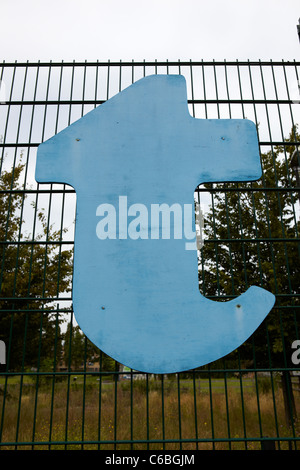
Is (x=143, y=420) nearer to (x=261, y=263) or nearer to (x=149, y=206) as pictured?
(x=261, y=263)

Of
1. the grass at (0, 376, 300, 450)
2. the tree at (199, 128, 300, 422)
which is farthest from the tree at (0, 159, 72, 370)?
the tree at (199, 128, 300, 422)

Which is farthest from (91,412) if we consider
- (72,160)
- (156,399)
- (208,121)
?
(208,121)

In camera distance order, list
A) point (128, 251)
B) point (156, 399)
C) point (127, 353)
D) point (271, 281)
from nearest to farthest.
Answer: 1. point (127, 353)
2. point (128, 251)
3. point (271, 281)
4. point (156, 399)

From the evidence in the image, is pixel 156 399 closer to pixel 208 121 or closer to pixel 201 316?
pixel 201 316

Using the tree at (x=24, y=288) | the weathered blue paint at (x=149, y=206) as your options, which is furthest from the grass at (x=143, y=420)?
the weathered blue paint at (x=149, y=206)

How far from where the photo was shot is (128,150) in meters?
3.75

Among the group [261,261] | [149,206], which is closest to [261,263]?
[261,261]

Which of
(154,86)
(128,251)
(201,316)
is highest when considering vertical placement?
(154,86)

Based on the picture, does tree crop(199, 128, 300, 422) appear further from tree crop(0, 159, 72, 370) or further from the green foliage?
tree crop(0, 159, 72, 370)

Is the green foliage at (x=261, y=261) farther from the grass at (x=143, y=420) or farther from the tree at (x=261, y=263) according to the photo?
the grass at (x=143, y=420)

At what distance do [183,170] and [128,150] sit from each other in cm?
64

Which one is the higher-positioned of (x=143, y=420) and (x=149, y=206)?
(x=149, y=206)

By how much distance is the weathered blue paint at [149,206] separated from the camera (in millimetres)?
3205

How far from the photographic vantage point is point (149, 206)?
3551 mm
